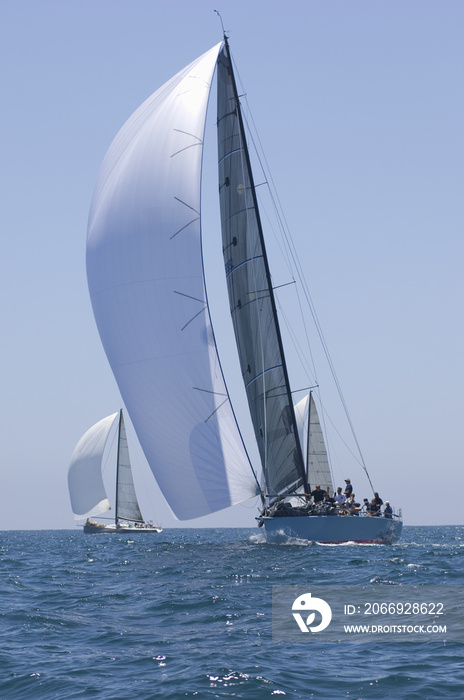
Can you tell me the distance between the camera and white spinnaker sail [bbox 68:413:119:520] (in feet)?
204

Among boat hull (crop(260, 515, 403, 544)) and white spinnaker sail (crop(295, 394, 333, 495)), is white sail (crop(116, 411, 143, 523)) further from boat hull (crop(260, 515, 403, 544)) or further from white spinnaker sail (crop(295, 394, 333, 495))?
boat hull (crop(260, 515, 403, 544))

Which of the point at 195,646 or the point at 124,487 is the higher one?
the point at 124,487

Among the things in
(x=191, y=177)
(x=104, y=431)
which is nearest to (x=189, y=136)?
(x=191, y=177)

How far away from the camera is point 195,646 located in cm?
986

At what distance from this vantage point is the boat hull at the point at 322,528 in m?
23.5

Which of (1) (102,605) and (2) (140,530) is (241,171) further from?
(2) (140,530)

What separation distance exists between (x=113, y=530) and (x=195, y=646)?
57.8 metres

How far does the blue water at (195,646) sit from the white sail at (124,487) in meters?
45.1

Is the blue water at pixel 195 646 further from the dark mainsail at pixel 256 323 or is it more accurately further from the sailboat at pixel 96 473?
the sailboat at pixel 96 473

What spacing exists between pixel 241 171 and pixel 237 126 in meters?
1.45

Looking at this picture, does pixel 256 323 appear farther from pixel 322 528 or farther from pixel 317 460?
pixel 317 460

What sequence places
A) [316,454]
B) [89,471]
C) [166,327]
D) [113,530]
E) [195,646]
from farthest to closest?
[113,530] < [89,471] < [316,454] < [166,327] < [195,646]

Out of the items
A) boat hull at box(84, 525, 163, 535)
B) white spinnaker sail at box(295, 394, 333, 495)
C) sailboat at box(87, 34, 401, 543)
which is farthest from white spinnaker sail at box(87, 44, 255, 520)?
boat hull at box(84, 525, 163, 535)
